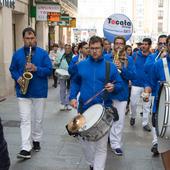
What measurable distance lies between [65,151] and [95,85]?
1.93m

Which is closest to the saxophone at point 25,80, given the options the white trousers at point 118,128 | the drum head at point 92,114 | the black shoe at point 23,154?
the black shoe at point 23,154

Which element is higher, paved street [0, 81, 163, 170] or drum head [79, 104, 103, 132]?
drum head [79, 104, 103, 132]

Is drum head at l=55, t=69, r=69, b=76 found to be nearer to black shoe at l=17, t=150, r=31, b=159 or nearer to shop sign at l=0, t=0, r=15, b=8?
shop sign at l=0, t=0, r=15, b=8

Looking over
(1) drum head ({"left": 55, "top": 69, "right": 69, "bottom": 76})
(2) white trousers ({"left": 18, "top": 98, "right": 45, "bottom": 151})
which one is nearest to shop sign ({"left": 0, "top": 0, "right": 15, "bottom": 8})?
(1) drum head ({"left": 55, "top": 69, "right": 69, "bottom": 76})

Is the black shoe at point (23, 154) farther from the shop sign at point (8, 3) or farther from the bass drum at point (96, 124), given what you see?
the shop sign at point (8, 3)

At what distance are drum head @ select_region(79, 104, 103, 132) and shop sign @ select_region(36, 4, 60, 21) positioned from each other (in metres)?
12.6

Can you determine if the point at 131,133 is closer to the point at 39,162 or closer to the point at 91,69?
the point at 39,162

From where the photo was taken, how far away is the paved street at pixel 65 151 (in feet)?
19.7

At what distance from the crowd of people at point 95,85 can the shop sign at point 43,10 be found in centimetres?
870

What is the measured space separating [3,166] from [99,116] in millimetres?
1783

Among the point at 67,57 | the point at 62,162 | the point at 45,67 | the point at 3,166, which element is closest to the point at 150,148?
the point at 62,162

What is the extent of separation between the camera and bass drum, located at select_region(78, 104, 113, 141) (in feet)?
15.1

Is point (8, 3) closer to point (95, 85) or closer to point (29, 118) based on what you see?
point (29, 118)

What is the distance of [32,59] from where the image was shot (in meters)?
6.39
